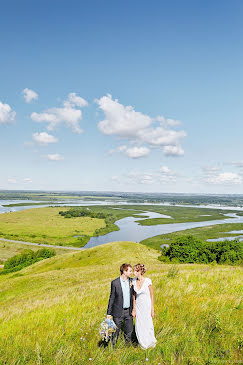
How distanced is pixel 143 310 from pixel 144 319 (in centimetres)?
18

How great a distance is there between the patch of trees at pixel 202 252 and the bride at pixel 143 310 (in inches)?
1515

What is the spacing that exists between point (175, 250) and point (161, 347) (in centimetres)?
4141

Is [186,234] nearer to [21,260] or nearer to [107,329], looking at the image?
[21,260]

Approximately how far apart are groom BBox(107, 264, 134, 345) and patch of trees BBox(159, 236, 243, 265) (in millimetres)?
38256

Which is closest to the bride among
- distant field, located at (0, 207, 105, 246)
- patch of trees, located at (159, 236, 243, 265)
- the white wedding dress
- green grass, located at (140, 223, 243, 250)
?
the white wedding dress

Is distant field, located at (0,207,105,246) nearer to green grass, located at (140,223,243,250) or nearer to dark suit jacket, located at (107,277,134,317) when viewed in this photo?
green grass, located at (140,223,243,250)

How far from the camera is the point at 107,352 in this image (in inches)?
163

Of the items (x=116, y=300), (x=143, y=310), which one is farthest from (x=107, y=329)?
(x=143, y=310)

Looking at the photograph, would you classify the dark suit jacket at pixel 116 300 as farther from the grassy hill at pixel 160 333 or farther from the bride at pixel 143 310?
the grassy hill at pixel 160 333

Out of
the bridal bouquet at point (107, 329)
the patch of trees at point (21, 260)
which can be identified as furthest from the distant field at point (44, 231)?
the bridal bouquet at point (107, 329)

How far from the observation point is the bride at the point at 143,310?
459 cm

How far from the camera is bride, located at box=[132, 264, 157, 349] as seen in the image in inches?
181

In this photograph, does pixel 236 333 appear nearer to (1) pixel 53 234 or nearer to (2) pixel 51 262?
(2) pixel 51 262

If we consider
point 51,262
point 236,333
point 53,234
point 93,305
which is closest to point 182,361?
point 236,333
